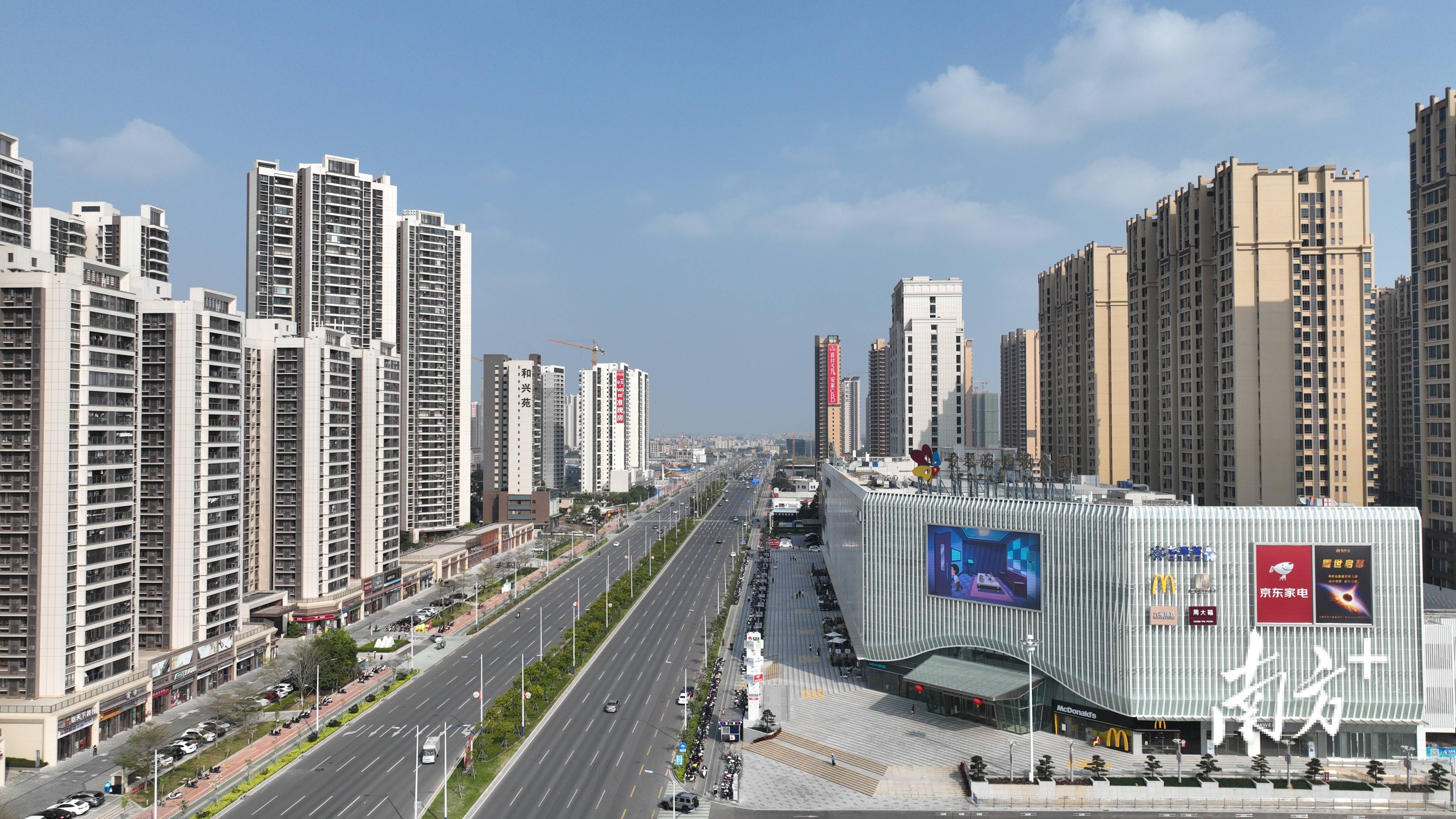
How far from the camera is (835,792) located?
5484 cm

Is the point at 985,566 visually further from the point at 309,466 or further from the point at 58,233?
the point at 58,233

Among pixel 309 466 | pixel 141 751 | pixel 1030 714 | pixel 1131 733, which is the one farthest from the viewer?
pixel 309 466

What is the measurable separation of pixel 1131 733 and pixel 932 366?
11165 centimetres

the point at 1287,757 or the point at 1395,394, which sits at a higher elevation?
the point at 1395,394

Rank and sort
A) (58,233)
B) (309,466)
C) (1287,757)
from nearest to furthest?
(1287,757) < (58,233) < (309,466)

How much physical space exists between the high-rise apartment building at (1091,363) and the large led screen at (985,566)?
52.0 metres

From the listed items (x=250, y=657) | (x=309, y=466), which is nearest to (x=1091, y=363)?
(x=309, y=466)

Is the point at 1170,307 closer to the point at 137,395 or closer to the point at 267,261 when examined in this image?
the point at 137,395

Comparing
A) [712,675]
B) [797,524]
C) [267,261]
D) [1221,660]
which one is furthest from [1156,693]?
[797,524]

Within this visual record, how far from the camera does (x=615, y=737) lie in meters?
64.9

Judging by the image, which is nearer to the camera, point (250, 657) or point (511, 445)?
point (250, 657)

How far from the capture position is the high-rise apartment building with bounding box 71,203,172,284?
91.9 m

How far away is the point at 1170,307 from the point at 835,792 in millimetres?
76356

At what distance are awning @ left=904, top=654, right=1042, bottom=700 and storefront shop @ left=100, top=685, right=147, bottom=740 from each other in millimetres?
63453
